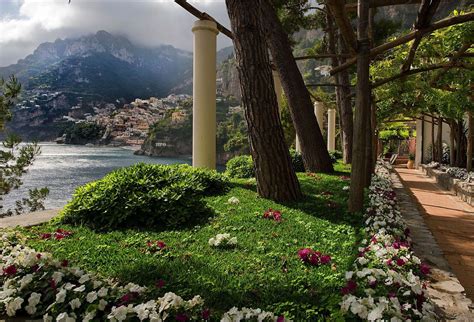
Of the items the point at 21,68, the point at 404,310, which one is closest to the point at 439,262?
the point at 404,310

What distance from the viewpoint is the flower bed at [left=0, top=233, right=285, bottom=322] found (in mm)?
1695

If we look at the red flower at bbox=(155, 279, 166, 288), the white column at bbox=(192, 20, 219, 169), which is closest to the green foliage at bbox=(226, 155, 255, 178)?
the white column at bbox=(192, 20, 219, 169)

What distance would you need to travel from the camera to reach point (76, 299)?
5.87 feet

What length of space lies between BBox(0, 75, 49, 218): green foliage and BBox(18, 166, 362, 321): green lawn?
2.09m

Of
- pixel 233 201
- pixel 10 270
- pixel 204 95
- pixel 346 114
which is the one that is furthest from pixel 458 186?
pixel 10 270

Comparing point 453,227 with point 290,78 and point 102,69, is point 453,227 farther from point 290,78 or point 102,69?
point 102,69

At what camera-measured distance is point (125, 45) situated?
210 ft

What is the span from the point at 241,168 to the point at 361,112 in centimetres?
353

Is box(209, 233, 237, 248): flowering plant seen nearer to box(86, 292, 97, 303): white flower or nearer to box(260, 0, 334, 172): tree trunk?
box(86, 292, 97, 303): white flower

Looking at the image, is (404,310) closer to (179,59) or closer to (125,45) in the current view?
(179,59)

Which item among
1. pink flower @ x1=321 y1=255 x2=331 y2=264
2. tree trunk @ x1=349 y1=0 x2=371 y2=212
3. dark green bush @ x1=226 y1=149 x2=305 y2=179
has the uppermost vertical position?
tree trunk @ x1=349 y1=0 x2=371 y2=212

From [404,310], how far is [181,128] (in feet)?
75.0

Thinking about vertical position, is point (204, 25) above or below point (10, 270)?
above

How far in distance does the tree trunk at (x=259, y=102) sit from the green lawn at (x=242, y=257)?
42cm
